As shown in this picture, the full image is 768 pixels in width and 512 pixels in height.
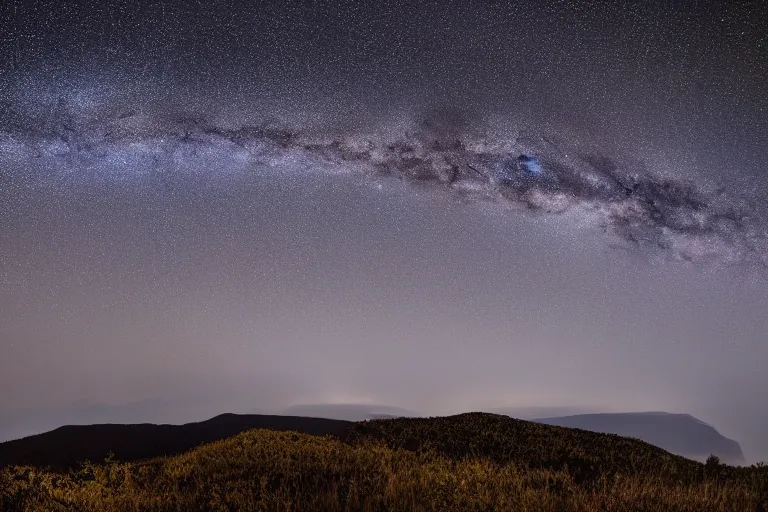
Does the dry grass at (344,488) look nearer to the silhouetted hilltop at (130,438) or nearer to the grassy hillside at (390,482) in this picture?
the grassy hillside at (390,482)

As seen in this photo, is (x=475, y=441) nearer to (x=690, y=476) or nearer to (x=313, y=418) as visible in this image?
(x=690, y=476)

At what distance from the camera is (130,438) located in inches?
847

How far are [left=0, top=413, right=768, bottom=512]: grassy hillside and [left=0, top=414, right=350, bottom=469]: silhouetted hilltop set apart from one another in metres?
5.50

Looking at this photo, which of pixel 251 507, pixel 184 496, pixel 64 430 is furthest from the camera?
pixel 64 430

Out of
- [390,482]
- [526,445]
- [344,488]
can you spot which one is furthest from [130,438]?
[390,482]

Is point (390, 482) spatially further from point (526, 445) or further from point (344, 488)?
point (526, 445)

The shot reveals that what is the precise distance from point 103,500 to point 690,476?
10.6 metres

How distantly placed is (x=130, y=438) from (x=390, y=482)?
1744cm

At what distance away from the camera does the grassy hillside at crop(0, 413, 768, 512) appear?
22.6ft

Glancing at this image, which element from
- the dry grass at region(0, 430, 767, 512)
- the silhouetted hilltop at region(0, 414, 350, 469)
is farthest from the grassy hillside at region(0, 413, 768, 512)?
the silhouetted hilltop at region(0, 414, 350, 469)

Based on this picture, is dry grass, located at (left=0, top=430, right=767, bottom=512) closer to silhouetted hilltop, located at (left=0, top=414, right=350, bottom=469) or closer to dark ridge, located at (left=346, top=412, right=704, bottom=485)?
dark ridge, located at (left=346, top=412, right=704, bottom=485)

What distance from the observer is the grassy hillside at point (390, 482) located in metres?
6.89

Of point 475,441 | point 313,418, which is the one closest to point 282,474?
point 475,441

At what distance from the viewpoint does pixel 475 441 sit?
1566 centimetres
